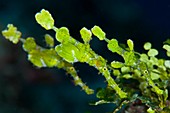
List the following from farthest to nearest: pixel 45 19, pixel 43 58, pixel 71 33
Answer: pixel 71 33 → pixel 43 58 → pixel 45 19

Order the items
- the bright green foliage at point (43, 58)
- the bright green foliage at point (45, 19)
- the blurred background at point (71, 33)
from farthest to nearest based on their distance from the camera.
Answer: the blurred background at point (71, 33) < the bright green foliage at point (43, 58) < the bright green foliage at point (45, 19)

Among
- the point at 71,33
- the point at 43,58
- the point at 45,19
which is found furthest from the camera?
the point at 71,33

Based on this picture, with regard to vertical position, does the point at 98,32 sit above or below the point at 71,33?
below

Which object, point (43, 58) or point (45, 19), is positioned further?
point (43, 58)

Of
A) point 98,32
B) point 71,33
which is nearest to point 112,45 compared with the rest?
point 98,32

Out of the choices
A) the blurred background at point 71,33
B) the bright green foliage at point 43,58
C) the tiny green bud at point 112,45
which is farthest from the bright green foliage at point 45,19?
the blurred background at point 71,33

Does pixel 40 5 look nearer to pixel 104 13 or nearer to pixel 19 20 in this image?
pixel 19 20

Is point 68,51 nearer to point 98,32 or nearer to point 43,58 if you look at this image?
point 98,32

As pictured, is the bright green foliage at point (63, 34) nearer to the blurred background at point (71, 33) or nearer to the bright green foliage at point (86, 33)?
the bright green foliage at point (86, 33)
